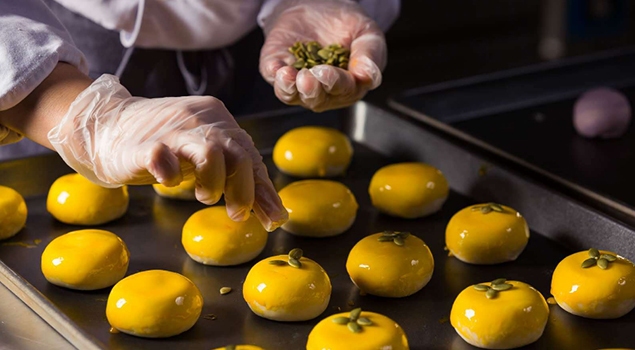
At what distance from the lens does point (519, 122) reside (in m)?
1.85

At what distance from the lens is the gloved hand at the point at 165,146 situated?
3.20 ft

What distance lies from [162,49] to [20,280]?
75cm

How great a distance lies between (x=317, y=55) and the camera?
145 centimetres

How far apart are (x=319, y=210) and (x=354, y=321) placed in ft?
1.24

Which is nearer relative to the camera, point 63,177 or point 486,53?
point 63,177

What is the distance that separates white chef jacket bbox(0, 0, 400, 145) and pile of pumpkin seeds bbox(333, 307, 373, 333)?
587mm

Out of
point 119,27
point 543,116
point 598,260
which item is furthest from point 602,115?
point 119,27

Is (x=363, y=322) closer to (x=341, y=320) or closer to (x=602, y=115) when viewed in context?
(x=341, y=320)

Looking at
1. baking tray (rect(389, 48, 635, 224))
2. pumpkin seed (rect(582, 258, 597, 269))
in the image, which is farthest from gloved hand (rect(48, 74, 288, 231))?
baking tray (rect(389, 48, 635, 224))

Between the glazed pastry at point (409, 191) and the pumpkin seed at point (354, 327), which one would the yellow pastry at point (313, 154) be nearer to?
the glazed pastry at point (409, 191)

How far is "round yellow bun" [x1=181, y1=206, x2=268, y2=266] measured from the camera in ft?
4.22

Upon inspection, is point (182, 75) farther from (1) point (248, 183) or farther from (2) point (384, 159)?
(1) point (248, 183)

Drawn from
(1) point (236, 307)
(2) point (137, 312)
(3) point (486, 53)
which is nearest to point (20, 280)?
(2) point (137, 312)

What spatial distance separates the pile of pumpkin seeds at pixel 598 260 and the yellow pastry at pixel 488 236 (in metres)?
0.15
